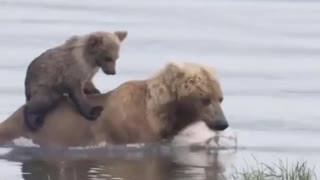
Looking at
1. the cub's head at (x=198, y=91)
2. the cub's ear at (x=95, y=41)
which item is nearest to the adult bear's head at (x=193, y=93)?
the cub's head at (x=198, y=91)

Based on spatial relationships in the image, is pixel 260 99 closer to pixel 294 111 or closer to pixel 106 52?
pixel 294 111

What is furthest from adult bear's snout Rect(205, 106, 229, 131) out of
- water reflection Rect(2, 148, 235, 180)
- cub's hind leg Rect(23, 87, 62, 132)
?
cub's hind leg Rect(23, 87, 62, 132)

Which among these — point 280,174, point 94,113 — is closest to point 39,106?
point 94,113

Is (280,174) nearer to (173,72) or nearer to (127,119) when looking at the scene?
(173,72)

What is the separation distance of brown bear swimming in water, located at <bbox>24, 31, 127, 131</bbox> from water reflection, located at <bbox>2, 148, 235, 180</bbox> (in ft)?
1.20

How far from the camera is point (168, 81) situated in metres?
12.4

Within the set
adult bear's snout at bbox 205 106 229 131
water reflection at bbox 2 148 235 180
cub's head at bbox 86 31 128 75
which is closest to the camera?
water reflection at bbox 2 148 235 180

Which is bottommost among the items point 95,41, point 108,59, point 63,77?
point 63,77

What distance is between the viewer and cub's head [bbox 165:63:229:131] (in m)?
12.2

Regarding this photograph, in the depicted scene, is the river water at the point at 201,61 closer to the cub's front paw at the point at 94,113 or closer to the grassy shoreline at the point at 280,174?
the cub's front paw at the point at 94,113

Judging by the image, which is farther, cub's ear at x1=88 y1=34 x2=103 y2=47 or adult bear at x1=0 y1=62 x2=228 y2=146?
cub's ear at x1=88 y1=34 x2=103 y2=47

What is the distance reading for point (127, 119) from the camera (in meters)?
12.4

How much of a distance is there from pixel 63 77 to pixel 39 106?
0.29 m

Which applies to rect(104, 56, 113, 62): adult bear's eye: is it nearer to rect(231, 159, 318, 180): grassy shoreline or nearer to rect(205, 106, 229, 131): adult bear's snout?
rect(205, 106, 229, 131): adult bear's snout
